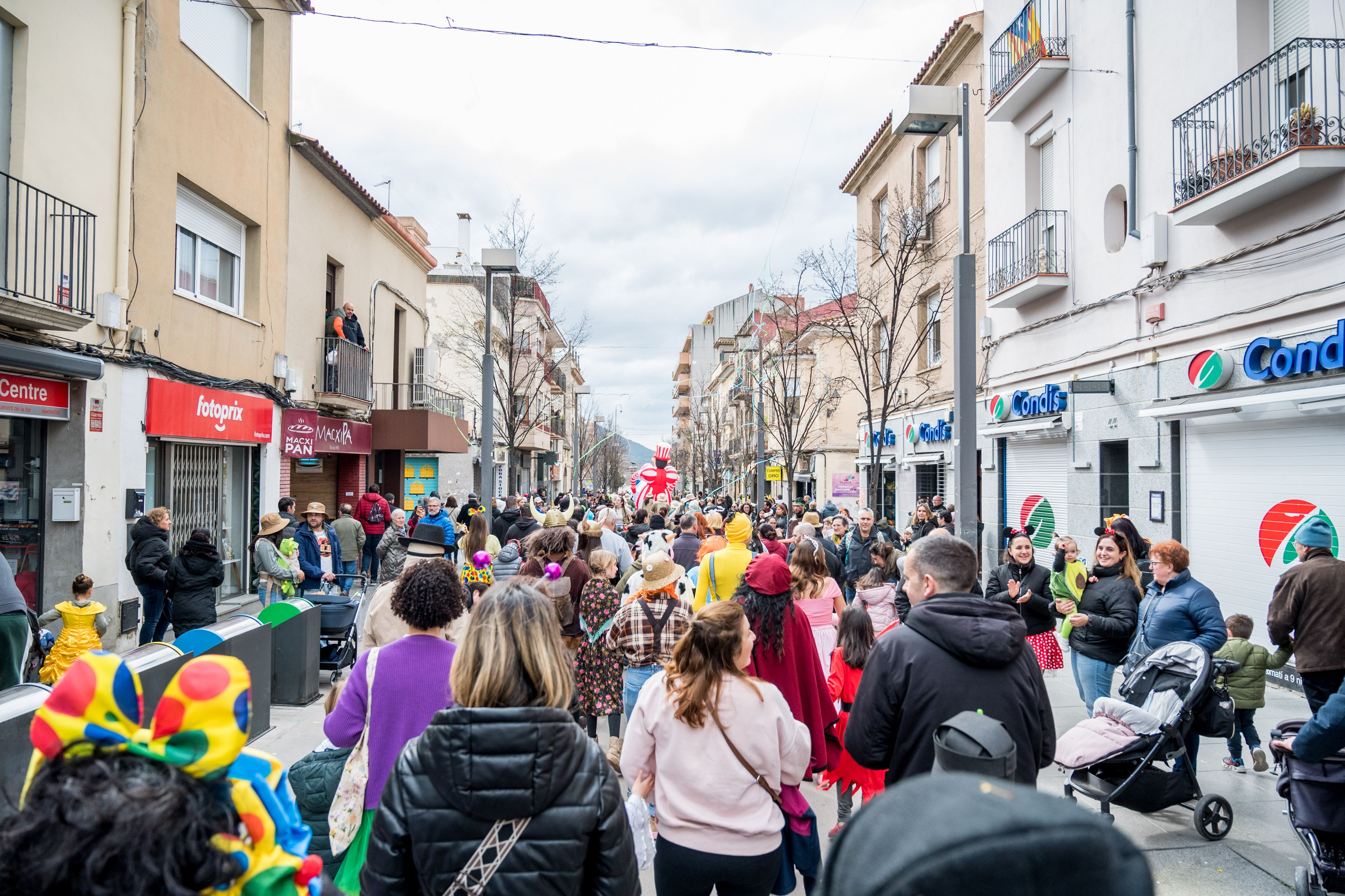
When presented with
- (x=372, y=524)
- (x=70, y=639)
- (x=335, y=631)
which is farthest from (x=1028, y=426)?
(x=70, y=639)

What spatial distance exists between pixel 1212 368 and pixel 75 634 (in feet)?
40.2

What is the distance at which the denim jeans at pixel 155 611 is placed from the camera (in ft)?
29.9

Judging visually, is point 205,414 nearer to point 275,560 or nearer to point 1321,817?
point 275,560

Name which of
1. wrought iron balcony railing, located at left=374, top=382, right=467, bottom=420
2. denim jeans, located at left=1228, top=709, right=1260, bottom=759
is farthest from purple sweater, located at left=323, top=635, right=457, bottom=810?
wrought iron balcony railing, located at left=374, top=382, right=467, bottom=420

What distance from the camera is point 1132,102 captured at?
38.0 feet

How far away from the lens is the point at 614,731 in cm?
627

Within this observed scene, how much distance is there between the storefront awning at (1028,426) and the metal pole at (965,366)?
551 cm

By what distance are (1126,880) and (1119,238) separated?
14.0m

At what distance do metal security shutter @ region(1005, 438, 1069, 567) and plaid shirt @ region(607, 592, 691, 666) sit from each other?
35.2ft

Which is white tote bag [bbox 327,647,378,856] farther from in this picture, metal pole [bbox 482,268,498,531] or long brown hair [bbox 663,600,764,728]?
metal pole [bbox 482,268,498,531]

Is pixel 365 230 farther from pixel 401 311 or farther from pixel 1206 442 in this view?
pixel 1206 442

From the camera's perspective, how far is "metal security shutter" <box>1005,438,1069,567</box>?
Result: 14.3m

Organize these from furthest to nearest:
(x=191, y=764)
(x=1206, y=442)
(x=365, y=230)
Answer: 1. (x=365, y=230)
2. (x=1206, y=442)
3. (x=191, y=764)

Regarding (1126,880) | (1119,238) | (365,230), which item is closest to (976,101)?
(1119,238)
